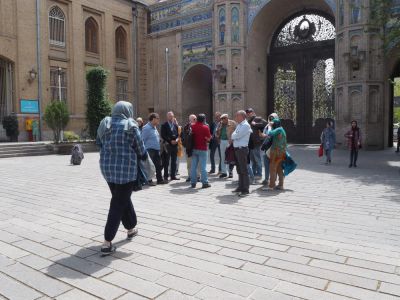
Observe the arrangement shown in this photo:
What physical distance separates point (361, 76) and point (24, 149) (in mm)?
15664

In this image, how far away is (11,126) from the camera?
69.5ft

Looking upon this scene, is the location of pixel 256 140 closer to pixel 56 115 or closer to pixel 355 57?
pixel 355 57

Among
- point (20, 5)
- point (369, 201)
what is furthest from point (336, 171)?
point (20, 5)

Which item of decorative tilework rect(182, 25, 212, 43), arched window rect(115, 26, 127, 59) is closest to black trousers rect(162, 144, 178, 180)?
decorative tilework rect(182, 25, 212, 43)

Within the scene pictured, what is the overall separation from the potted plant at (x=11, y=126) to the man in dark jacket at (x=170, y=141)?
14.7 m

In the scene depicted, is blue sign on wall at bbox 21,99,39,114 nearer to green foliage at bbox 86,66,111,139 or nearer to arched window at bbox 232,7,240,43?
green foliage at bbox 86,66,111,139

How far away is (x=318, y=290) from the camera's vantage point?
10.8 ft

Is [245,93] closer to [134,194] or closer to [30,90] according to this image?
[30,90]

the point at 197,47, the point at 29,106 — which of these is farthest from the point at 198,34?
the point at 29,106

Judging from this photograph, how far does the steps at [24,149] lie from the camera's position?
55.3 ft

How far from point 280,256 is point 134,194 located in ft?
14.1

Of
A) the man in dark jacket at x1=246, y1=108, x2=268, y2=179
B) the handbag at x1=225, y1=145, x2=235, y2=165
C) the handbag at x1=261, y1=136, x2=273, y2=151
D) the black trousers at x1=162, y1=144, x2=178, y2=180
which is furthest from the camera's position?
the black trousers at x1=162, y1=144, x2=178, y2=180

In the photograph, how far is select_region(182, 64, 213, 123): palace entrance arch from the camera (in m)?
→ 26.1

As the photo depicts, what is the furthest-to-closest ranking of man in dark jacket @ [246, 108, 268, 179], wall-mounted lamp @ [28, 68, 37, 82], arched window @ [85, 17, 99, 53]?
arched window @ [85, 17, 99, 53], wall-mounted lamp @ [28, 68, 37, 82], man in dark jacket @ [246, 108, 268, 179]
